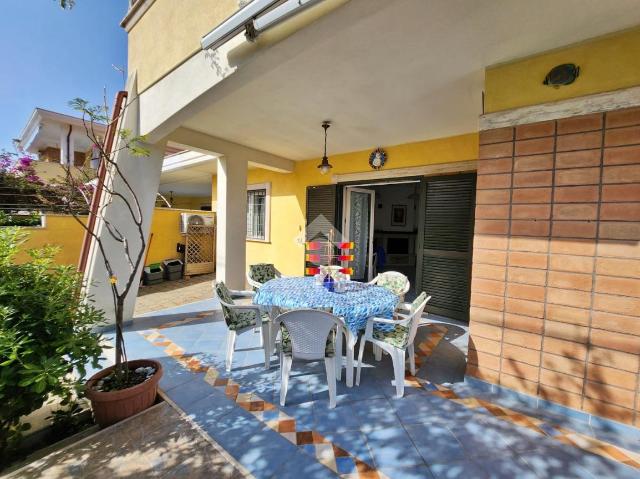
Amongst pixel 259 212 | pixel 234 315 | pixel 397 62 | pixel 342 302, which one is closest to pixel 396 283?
pixel 342 302

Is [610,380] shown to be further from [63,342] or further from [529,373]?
[63,342]

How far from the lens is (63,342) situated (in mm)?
1583

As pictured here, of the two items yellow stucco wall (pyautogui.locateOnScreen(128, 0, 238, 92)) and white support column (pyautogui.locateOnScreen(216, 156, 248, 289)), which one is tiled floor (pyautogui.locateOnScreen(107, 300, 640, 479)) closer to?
white support column (pyautogui.locateOnScreen(216, 156, 248, 289))

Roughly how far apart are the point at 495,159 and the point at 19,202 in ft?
25.8

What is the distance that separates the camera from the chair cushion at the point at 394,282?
3.38 m

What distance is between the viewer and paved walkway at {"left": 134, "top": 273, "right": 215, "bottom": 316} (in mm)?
4824

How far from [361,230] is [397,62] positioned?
4074mm

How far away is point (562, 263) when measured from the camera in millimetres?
2086

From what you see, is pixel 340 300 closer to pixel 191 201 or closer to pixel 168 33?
pixel 168 33

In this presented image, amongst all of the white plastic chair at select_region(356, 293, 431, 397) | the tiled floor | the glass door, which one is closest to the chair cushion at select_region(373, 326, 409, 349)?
the white plastic chair at select_region(356, 293, 431, 397)

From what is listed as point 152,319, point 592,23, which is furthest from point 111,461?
point 592,23

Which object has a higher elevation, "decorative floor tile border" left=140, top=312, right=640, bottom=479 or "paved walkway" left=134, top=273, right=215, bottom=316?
"decorative floor tile border" left=140, top=312, right=640, bottom=479

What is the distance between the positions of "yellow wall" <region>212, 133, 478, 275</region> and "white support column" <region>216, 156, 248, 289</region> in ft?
3.93

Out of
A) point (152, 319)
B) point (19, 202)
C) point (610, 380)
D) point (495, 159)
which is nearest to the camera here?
point (610, 380)
